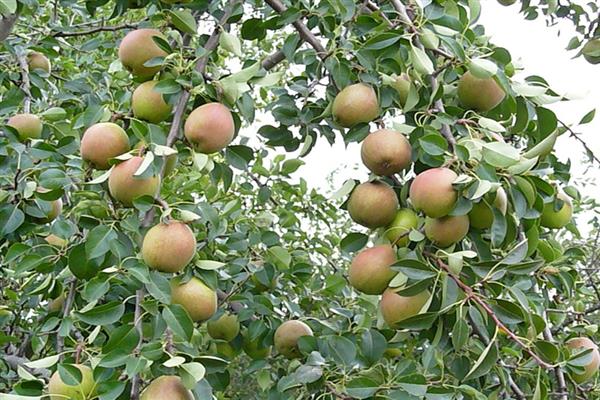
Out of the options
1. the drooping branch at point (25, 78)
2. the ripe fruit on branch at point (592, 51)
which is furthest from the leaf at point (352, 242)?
the drooping branch at point (25, 78)

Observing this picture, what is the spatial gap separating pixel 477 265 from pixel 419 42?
0.37 meters

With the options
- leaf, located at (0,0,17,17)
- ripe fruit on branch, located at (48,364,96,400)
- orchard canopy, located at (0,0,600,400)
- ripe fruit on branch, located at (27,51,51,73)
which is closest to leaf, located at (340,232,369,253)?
orchard canopy, located at (0,0,600,400)

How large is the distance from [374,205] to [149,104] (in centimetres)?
40

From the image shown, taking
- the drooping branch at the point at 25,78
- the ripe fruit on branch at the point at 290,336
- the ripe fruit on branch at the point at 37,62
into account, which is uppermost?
the drooping branch at the point at 25,78

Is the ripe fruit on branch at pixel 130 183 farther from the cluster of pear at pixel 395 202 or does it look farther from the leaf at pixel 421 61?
the leaf at pixel 421 61

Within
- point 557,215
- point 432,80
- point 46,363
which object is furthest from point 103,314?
point 557,215

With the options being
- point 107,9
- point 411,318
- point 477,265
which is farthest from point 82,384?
point 107,9

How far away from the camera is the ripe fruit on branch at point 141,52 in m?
1.31

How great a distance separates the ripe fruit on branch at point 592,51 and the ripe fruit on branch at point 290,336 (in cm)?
89

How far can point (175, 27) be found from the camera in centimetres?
134

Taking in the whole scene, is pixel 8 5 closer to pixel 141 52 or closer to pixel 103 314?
pixel 141 52

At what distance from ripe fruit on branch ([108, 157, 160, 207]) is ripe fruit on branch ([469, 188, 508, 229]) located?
1.52 ft

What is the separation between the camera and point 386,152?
121 centimetres

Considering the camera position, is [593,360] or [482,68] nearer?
[482,68]
